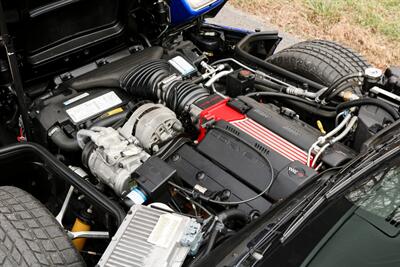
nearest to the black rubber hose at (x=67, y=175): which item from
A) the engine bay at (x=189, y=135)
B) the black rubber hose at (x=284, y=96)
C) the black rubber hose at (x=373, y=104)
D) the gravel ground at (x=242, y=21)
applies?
the engine bay at (x=189, y=135)

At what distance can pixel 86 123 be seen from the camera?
2621mm

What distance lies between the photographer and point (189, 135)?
2600 millimetres

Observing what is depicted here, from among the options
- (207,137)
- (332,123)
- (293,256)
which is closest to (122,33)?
(207,137)

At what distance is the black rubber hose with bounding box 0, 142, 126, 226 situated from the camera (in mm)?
2047

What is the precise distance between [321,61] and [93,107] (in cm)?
138

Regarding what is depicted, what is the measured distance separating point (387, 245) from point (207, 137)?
0.99 meters

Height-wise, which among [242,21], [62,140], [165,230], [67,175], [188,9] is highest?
[188,9]

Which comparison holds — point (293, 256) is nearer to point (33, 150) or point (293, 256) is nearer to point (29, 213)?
point (29, 213)

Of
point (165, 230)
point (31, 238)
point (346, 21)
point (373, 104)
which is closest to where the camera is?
point (165, 230)

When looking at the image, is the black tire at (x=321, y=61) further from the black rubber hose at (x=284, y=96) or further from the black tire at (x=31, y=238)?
the black tire at (x=31, y=238)

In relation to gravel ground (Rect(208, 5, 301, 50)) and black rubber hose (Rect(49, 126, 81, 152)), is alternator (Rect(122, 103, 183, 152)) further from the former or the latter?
gravel ground (Rect(208, 5, 301, 50))

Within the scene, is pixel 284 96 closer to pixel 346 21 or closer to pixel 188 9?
pixel 188 9

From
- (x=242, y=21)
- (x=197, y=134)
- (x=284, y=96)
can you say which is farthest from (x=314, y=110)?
(x=242, y=21)

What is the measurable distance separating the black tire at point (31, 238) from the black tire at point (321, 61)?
1786 mm
